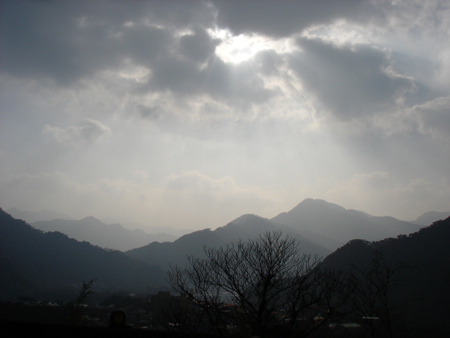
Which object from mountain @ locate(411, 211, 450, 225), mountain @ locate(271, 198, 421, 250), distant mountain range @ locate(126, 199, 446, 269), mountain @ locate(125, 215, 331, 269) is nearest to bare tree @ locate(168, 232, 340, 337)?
distant mountain range @ locate(126, 199, 446, 269)

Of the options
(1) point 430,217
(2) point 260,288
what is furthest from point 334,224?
(2) point 260,288

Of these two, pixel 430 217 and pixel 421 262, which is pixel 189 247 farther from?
pixel 430 217

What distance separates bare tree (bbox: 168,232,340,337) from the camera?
253 inches

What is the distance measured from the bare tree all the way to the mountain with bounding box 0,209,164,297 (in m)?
64.7

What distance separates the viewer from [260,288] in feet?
22.7

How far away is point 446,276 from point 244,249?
31809 mm

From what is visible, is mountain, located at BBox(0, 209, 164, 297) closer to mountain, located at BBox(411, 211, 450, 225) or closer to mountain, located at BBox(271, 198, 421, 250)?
mountain, located at BBox(271, 198, 421, 250)

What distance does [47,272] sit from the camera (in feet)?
215

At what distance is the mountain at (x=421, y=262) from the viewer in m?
24.9

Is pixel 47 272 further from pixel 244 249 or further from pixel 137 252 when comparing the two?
pixel 244 249

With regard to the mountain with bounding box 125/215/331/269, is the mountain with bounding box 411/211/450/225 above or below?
above

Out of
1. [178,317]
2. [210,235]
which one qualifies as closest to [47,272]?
[210,235]

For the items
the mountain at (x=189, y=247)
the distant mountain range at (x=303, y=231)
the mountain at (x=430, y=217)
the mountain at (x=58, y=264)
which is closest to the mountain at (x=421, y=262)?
the distant mountain range at (x=303, y=231)

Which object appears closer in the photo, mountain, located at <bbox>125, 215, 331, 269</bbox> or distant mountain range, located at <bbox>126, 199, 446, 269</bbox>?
mountain, located at <bbox>125, 215, 331, 269</bbox>
